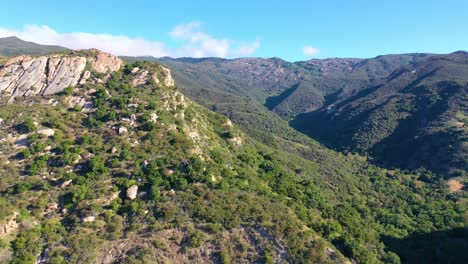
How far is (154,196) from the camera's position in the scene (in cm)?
5369

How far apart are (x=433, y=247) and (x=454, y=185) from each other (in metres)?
48.4

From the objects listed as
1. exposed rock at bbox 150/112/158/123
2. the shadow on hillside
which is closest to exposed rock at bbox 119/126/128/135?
exposed rock at bbox 150/112/158/123

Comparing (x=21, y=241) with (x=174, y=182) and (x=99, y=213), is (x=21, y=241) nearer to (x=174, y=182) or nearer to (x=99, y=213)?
(x=99, y=213)

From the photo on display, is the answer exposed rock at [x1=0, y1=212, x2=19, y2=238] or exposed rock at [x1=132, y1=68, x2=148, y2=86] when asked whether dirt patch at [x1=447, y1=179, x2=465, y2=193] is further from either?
exposed rock at [x1=0, y1=212, x2=19, y2=238]

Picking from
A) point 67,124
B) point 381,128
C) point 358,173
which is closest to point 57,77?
point 67,124

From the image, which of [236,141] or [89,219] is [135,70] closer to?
[236,141]

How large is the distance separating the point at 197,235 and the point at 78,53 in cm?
6232

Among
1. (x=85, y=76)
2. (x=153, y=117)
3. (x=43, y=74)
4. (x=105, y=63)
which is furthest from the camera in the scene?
(x=105, y=63)

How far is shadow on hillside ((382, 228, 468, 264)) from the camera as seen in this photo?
217 feet

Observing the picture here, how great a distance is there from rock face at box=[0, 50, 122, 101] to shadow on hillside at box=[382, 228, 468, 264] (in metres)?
76.4

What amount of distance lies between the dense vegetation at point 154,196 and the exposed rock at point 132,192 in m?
0.56

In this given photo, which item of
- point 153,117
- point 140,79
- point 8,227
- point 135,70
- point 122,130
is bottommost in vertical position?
point 8,227

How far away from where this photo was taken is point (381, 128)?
174125mm

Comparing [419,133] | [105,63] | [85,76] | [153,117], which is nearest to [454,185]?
[419,133]
